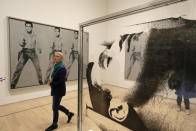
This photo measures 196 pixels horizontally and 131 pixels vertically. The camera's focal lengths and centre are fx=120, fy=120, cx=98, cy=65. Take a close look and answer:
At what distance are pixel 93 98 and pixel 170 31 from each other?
127 centimetres

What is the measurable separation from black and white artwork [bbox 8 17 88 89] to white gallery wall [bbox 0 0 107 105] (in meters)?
0.13

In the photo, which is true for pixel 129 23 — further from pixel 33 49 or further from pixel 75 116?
pixel 33 49

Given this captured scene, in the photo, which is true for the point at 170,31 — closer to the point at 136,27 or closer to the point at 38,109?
the point at 136,27

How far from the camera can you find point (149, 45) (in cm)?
109

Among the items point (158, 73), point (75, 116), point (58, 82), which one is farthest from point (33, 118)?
point (158, 73)

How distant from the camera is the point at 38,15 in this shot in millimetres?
3180

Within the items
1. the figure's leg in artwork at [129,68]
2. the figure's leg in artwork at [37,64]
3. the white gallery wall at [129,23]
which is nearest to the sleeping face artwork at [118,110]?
the white gallery wall at [129,23]

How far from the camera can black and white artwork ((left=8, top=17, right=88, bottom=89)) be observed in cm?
280

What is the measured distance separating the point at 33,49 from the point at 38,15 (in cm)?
92

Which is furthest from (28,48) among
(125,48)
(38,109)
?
(125,48)

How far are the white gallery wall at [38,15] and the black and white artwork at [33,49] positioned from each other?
5.1 inches

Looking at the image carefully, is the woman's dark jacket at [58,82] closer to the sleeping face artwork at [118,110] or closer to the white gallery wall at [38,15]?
the white gallery wall at [38,15]

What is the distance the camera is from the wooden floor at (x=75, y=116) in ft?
3.35

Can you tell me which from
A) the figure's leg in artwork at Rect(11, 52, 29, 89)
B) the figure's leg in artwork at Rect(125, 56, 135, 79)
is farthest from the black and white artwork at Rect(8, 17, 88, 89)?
the figure's leg in artwork at Rect(125, 56, 135, 79)
